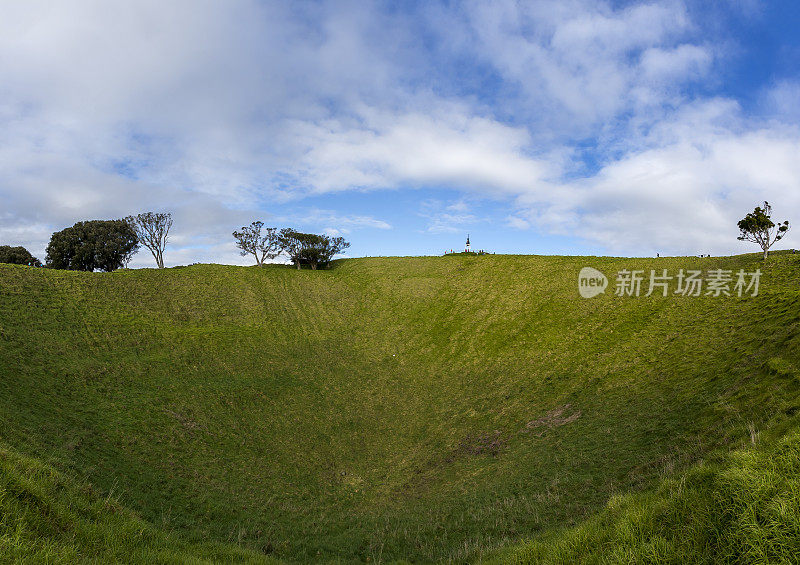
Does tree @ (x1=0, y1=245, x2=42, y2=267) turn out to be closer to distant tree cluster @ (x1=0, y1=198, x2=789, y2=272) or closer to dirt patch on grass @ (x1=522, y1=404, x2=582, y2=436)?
distant tree cluster @ (x1=0, y1=198, x2=789, y2=272)

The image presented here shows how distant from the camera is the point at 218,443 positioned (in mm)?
28453

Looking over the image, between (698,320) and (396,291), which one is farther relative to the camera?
(396,291)

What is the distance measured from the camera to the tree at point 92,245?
7438 centimetres

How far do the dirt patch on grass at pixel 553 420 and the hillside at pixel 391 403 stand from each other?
166mm

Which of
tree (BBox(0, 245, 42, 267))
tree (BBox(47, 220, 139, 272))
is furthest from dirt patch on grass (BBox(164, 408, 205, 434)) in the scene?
tree (BBox(0, 245, 42, 267))

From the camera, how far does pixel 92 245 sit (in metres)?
74.5

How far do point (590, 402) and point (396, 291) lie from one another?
3892cm

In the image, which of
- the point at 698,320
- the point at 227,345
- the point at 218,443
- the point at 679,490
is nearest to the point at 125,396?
the point at 218,443

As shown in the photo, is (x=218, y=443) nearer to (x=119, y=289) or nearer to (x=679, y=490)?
(x=679, y=490)

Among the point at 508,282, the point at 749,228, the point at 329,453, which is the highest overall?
the point at 749,228

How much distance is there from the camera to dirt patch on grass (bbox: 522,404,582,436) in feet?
89.2

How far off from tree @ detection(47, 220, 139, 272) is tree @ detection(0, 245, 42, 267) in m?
11.3

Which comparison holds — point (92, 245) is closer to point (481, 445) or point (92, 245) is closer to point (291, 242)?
point (291, 242)

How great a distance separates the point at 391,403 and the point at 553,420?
Answer: 1657 cm
